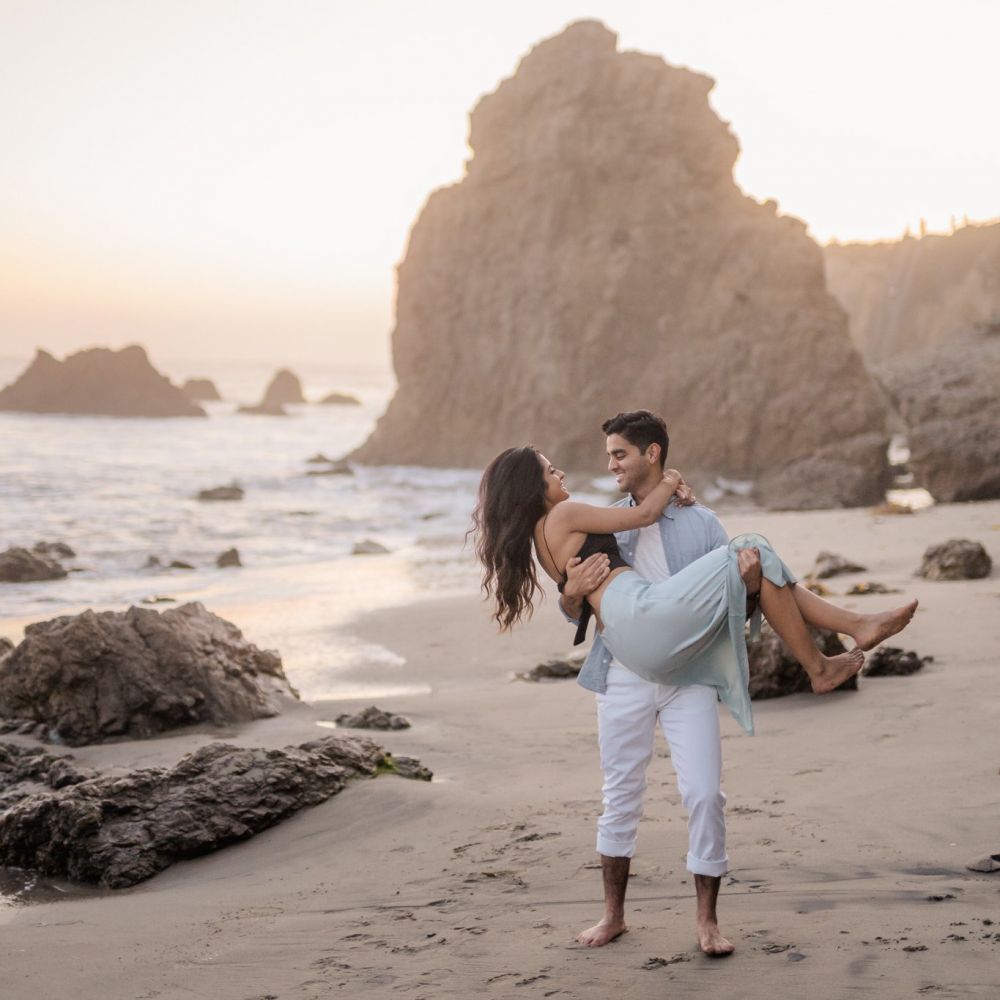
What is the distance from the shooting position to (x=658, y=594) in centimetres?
380

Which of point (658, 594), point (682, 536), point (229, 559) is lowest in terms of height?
point (229, 559)

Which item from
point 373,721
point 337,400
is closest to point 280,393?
point 337,400

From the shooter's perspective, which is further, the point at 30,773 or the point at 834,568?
the point at 834,568

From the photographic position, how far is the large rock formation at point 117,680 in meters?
7.47

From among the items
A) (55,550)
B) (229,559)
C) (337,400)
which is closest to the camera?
(229,559)

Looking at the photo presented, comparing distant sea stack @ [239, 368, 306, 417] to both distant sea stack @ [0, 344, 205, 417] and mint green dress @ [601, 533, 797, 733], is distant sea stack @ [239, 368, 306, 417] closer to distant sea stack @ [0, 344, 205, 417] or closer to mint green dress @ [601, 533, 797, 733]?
distant sea stack @ [0, 344, 205, 417]

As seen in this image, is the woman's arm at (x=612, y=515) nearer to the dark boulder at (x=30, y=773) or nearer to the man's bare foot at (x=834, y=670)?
the man's bare foot at (x=834, y=670)

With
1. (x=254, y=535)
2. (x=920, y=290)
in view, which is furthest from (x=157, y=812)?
(x=920, y=290)

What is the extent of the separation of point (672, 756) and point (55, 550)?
51.1 feet

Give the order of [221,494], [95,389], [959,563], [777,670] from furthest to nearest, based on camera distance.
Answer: [95,389] → [221,494] → [959,563] → [777,670]

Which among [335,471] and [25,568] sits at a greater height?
[335,471]

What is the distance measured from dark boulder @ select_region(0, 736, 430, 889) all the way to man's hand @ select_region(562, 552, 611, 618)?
241 cm

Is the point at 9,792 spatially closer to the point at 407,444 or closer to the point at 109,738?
the point at 109,738

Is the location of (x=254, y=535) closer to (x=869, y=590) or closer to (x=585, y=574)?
(x=869, y=590)
